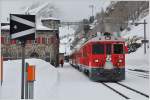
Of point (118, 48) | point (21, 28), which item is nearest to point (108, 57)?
point (118, 48)

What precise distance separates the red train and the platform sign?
54.3 ft

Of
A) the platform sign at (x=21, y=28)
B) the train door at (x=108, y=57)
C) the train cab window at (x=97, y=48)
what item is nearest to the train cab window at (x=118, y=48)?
the train door at (x=108, y=57)

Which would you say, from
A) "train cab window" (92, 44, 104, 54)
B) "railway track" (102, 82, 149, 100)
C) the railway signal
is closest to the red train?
"train cab window" (92, 44, 104, 54)

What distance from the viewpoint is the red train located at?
85.7 feet

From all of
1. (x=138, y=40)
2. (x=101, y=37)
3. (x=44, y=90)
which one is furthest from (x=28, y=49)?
(x=44, y=90)

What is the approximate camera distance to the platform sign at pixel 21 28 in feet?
31.8

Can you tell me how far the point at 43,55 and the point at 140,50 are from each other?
60.9 feet

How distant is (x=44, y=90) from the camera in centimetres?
1672

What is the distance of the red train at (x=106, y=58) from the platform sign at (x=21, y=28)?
1655cm

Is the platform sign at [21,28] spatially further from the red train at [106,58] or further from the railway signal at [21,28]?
the red train at [106,58]

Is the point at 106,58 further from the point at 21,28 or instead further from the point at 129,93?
the point at 21,28

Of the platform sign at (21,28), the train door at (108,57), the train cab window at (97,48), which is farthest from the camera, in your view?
the train cab window at (97,48)

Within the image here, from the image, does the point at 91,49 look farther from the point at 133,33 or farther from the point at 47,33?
the point at 133,33

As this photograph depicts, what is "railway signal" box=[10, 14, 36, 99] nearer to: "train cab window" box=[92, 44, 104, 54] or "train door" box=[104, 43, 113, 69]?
"train door" box=[104, 43, 113, 69]
